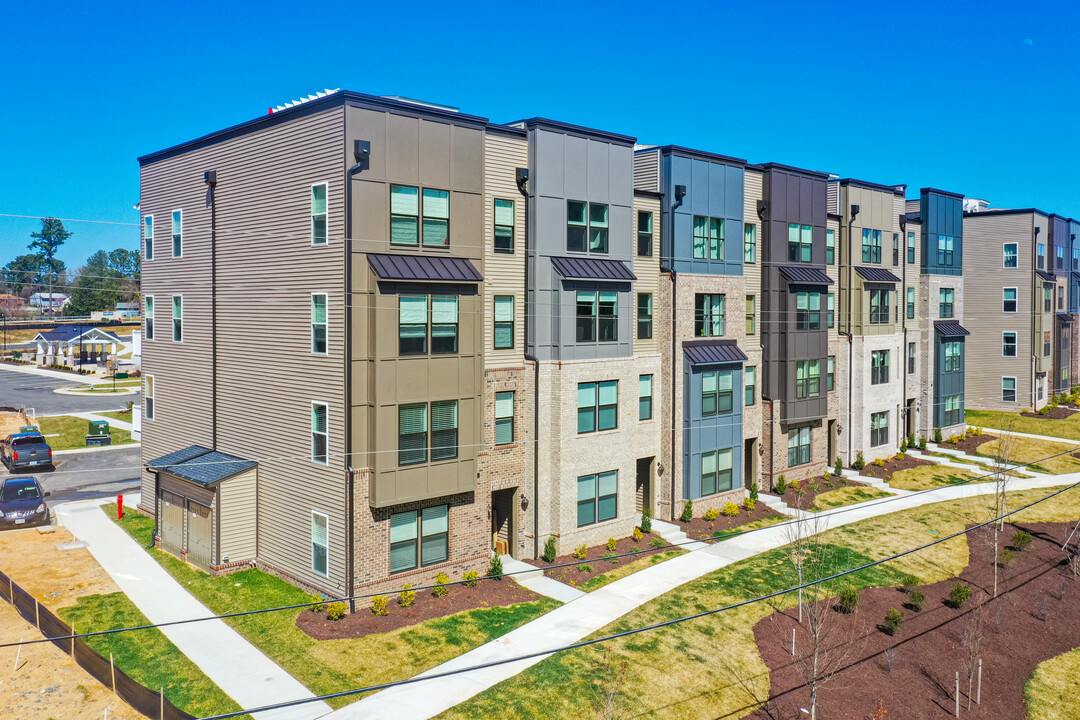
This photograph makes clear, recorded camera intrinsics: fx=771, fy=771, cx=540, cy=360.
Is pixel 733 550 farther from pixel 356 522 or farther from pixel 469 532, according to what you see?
pixel 356 522

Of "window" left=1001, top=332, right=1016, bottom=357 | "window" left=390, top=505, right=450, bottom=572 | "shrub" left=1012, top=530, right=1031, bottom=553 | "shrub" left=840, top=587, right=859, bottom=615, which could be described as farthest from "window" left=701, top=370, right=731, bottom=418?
"window" left=1001, top=332, right=1016, bottom=357

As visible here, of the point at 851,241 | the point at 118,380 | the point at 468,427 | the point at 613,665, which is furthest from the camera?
the point at 118,380

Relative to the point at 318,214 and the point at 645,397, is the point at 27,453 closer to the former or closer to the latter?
the point at 318,214

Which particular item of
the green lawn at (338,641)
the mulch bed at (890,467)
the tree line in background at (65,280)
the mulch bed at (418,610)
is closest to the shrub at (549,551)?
the mulch bed at (418,610)

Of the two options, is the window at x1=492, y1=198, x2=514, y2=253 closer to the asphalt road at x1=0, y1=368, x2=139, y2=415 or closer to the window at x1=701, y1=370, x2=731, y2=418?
the window at x1=701, y1=370, x2=731, y2=418

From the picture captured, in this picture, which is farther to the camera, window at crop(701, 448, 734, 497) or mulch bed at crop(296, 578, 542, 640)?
window at crop(701, 448, 734, 497)

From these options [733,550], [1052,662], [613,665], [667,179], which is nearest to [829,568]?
[733,550]
